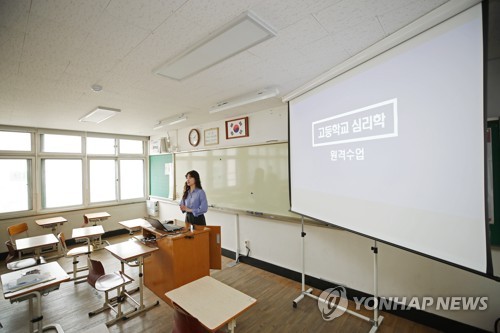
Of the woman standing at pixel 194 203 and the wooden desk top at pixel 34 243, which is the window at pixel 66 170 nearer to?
the wooden desk top at pixel 34 243

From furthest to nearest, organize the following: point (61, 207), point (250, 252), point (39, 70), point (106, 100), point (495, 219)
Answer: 1. point (61, 207)
2. point (250, 252)
3. point (106, 100)
4. point (39, 70)
5. point (495, 219)

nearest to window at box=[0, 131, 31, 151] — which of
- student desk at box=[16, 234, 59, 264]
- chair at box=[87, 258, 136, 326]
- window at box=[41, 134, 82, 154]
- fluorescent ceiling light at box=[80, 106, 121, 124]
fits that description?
window at box=[41, 134, 82, 154]

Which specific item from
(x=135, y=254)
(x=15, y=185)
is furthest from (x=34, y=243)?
(x=15, y=185)

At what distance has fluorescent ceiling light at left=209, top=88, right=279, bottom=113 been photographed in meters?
2.78

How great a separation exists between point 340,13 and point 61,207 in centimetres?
692

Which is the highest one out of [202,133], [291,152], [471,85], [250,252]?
[202,133]

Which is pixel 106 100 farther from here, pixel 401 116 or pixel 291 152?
pixel 401 116

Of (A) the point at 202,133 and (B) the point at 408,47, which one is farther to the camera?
(A) the point at 202,133

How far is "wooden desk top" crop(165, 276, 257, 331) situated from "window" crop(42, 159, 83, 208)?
5.50 meters

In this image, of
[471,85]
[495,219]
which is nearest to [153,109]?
[471,85]

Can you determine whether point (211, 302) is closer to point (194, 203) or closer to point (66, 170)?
point (194, 203)

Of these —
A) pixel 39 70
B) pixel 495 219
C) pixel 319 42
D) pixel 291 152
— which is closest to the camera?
pixel 319 42

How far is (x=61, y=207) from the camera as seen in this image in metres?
5.38

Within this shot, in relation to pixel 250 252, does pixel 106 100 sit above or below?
above
